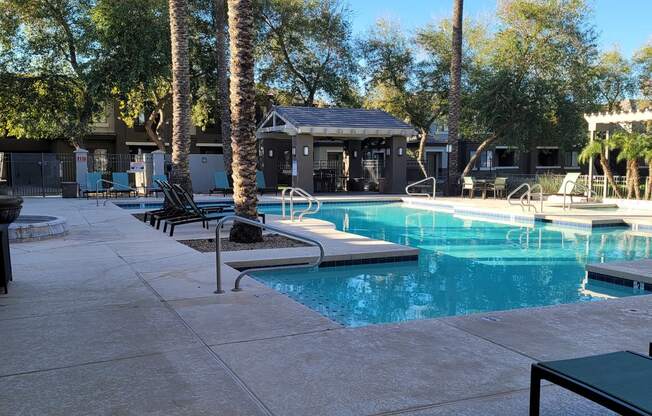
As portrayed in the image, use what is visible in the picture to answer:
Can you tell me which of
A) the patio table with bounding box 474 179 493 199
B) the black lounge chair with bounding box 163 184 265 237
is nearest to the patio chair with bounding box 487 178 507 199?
the patio table with bounding box 474 179 493 199

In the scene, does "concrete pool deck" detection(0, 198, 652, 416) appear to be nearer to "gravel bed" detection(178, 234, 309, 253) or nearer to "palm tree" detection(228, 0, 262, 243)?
"gravel bed" detection(178, 234, 309, 253)

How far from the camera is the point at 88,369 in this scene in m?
3.87

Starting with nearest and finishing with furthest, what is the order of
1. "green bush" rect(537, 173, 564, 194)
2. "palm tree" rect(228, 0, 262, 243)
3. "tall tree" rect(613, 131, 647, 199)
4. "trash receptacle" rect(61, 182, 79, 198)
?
"palm tree" rect(228, 0, 262, 243), "tall tree" rect(613, 131, 647, 199), "trash receptacle" rect(61, 182, 79, 198), "green bush" rect(537, 173, 564, 194)

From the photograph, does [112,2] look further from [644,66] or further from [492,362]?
[644,66]

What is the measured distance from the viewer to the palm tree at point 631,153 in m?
18.6

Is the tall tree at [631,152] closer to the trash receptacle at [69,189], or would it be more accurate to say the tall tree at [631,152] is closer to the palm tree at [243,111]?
the palm tree at [243,111]

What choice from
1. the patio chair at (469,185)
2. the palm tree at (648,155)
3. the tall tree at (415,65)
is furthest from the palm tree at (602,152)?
the tall tree at (415,65)

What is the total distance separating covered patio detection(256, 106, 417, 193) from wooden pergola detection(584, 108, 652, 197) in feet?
24.9

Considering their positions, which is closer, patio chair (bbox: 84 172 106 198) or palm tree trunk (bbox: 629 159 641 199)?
palm tree trunk (bbox: 629 159 641 199)

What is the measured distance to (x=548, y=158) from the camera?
41812 mm

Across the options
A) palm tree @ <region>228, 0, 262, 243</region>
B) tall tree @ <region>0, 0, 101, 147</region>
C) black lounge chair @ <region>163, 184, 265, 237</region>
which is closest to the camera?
palm tree @ <region>228, 0, 262, 243</region>

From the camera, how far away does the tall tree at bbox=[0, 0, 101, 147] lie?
24906 mm

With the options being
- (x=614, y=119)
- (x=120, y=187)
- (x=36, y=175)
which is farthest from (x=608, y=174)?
(x=36, y=175)

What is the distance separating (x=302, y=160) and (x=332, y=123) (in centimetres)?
210
